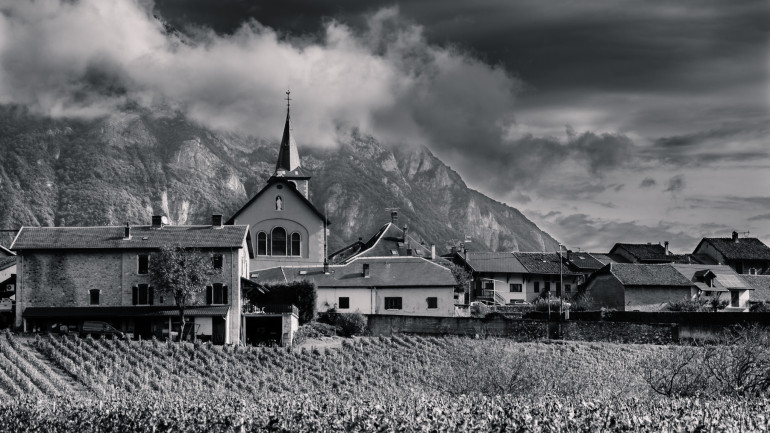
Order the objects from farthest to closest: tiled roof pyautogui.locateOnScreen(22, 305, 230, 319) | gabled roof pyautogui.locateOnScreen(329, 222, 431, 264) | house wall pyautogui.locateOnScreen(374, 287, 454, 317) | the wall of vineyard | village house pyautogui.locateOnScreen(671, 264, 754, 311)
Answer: gabled roof pyautogui.locateOnScreen(329, 222, 431, 264)
village house pyautogui.locateOnScreen(671, 264, 754, 311)
house wall pyautogui.locateOnScreen(374, 287, 454, 317)
the wall of vineyard
tiled roof pyautogui.locateOnScreen(22, 305, 230, 319)

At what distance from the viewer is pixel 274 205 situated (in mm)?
91938

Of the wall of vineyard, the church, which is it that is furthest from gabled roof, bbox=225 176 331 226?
the wall of vineyard

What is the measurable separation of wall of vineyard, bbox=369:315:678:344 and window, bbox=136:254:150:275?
16285 mm

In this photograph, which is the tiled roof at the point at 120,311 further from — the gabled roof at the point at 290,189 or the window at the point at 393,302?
the gabled roof at the point at 290,189

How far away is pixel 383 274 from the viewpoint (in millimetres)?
80625

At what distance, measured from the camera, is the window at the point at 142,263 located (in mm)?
70250

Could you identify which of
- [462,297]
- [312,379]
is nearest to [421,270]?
[462,297]

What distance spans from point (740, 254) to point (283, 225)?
60.8 meters

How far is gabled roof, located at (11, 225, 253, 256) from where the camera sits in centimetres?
6994

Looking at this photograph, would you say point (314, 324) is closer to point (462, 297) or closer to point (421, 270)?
point (421, 270)

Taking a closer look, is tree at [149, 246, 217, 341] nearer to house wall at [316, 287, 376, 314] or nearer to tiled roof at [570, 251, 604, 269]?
house wall at [316, 287, 376, 314]

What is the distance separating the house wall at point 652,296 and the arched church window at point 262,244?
1272 inches

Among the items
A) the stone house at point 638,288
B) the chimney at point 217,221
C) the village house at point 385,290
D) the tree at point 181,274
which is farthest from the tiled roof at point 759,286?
the tree at point 181,274

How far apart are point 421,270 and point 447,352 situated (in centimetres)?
1483
